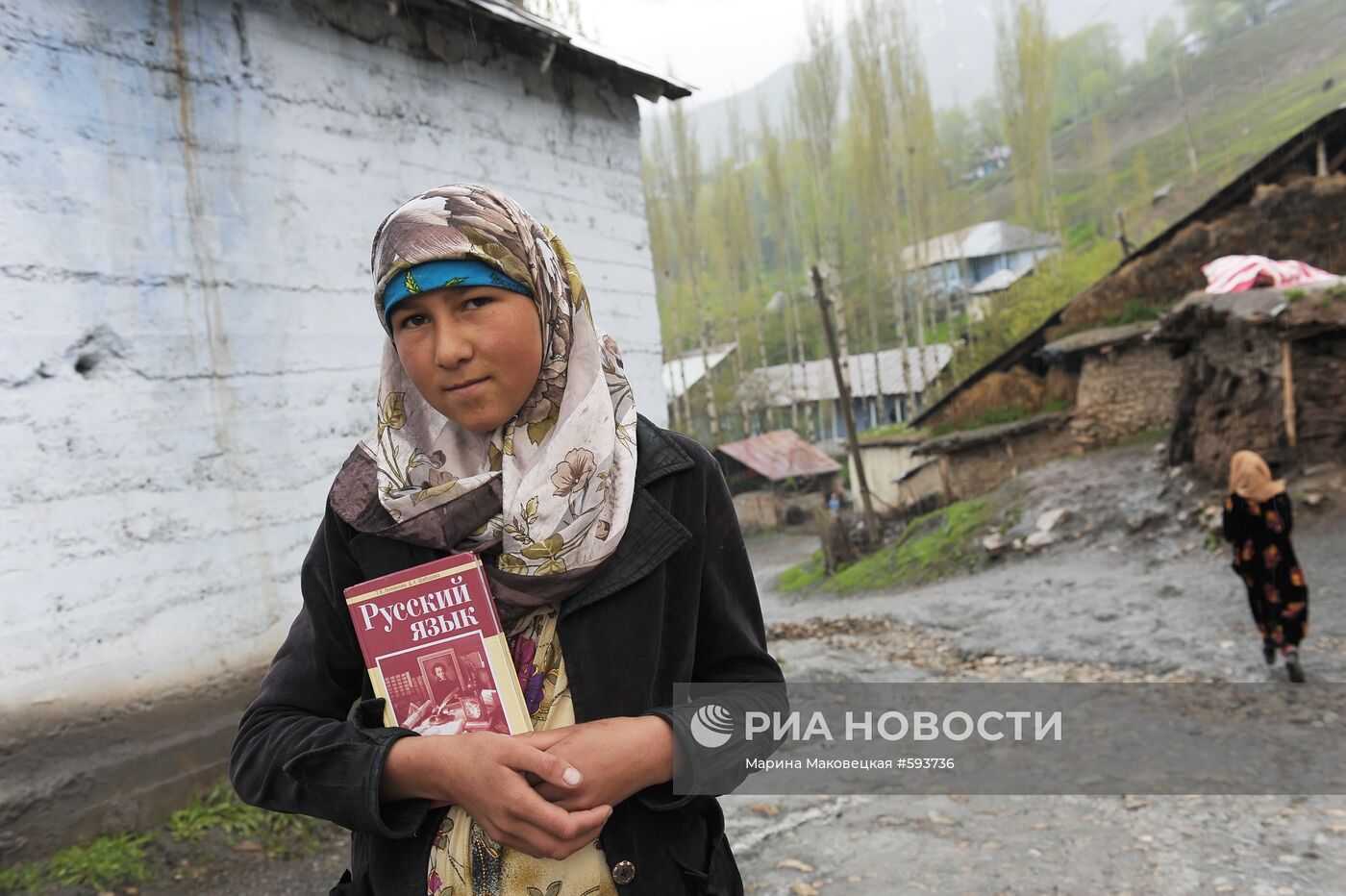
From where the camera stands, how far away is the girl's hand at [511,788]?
0.95 meters

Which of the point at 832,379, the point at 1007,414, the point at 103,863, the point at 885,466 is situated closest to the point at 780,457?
the point at 885,466

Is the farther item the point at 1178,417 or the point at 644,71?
the point at 1178,417

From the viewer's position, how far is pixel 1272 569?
220 inches

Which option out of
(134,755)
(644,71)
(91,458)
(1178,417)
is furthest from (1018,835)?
(1178,417)

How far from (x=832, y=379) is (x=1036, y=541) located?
28814 mm

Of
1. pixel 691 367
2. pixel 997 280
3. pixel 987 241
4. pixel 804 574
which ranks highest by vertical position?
pixel 987 241

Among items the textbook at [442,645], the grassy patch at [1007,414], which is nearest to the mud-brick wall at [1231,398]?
the grassy patch at [1007,414]

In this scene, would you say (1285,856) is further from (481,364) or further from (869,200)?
(869,200)

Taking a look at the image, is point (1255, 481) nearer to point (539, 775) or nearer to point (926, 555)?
point (539, 775)

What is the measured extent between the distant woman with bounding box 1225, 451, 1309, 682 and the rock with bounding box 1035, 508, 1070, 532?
18.9 ft

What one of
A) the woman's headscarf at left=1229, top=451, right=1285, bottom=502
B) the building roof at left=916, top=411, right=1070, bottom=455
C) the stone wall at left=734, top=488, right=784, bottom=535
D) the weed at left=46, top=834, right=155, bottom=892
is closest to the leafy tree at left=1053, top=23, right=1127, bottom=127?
the stone wall at left=734, top=488, right=784, bottom=535

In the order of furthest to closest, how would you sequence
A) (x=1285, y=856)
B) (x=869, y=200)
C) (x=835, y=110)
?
(x=869, y=200)
(x=835, y=110)
(x=1285, y=856)

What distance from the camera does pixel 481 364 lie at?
1075 millimetres

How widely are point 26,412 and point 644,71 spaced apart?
12.7 ft
